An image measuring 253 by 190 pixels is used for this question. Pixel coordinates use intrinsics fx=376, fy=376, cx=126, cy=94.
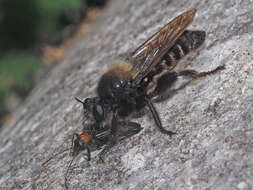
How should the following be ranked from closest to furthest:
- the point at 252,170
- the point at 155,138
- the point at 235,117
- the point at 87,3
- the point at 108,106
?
1. the point at 252,170
2. the point at 235,117
3. the point at 155,138
4. the point at 108,106
5. the point at 87,3

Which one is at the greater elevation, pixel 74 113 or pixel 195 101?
pixel 74 113

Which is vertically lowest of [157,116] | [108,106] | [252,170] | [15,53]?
[252,170]

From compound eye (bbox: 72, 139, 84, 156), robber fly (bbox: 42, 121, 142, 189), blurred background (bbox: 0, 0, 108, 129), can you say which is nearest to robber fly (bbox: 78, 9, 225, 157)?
robber fly (bbox: 42, 121, 142, 189)

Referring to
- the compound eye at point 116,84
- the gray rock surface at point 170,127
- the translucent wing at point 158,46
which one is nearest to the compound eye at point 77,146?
the gray rock surface at point 170,127

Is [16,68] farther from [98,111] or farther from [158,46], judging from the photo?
[158,46]

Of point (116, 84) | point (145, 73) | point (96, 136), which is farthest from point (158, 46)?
point (96, 136)

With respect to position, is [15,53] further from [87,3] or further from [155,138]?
[155,138]

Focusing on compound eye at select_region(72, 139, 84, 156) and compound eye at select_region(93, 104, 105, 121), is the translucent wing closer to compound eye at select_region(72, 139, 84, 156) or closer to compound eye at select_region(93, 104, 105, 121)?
compound eye at select_region(93, 104, 105, 121)

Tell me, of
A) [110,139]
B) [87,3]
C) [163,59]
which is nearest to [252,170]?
[110,139]
